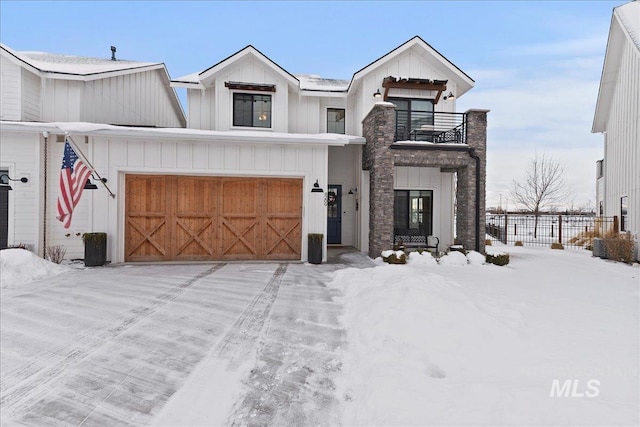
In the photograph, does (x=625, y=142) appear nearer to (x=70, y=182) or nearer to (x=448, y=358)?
(x=448, y=358)

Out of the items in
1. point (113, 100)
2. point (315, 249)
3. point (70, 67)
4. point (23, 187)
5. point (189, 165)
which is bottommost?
point (315, 249)

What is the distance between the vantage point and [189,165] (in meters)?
10.0

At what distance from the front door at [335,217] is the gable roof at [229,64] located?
4.59m

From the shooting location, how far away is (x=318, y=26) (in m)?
62.8

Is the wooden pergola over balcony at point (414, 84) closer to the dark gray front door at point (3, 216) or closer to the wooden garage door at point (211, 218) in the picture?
the wooden garage door at point (211, 218)

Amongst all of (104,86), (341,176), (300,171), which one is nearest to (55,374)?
(300,171)

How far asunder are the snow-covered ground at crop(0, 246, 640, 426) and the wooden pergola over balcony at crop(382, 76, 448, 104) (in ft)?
27.8

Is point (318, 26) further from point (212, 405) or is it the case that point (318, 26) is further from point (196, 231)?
point (212, 405)

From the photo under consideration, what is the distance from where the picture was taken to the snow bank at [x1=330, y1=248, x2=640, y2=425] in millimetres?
2771

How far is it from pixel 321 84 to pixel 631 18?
38.6 feet

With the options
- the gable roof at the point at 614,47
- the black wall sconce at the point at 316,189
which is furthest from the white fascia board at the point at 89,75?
the gable roof at the point at 614,47

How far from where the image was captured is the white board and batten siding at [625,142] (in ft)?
36.6

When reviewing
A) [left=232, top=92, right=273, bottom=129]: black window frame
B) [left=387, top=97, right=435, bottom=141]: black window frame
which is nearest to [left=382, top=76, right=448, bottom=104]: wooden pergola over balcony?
[left=387, top=97, right=435, bottom=141]: black window frame

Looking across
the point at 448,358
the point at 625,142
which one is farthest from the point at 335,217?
the point at 625,142
